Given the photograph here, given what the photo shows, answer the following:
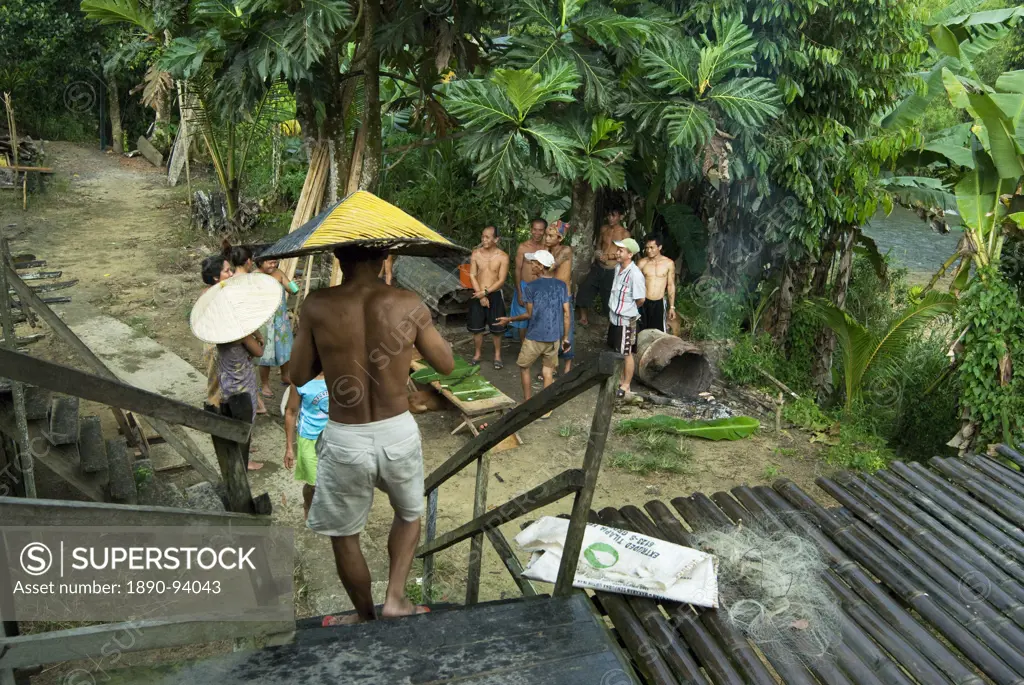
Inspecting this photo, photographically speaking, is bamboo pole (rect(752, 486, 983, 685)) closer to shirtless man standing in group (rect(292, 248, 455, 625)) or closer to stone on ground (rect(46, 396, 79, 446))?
shirtless man standing in group (rect(292, 248, 455, 625))

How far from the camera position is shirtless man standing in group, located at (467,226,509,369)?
29.5 feet

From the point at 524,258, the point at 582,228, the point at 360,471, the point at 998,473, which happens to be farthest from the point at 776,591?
the point at 582,228

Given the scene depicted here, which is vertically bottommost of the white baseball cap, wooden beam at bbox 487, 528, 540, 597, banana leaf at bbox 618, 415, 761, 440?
banana leaf at bbox 618, 415, 761, 440

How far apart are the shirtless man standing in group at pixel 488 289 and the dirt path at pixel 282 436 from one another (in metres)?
0.40

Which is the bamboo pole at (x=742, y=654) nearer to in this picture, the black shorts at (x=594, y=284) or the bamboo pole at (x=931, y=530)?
the bamboo pole at (x=931, y=530)

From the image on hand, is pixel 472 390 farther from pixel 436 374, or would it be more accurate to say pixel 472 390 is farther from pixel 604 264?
pixel 604 264

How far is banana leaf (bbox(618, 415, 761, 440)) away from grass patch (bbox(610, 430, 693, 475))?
0.08 meters

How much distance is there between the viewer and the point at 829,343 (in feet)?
35.8

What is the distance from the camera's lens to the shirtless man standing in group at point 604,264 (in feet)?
33.6

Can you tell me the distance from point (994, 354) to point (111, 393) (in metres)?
8.23

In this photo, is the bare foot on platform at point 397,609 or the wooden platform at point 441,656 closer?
the wooden platform at point 441,656

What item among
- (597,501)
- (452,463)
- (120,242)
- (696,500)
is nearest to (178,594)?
(452,463)

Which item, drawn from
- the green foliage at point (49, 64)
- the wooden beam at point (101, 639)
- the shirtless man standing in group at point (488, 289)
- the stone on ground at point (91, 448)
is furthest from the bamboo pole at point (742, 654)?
the green foliage at point (49, 64)

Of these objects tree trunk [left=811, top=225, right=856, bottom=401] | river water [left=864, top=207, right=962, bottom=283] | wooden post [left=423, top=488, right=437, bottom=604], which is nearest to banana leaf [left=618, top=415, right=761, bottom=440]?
tree trunk [left=811, top=225, right=856, bottom=401]
